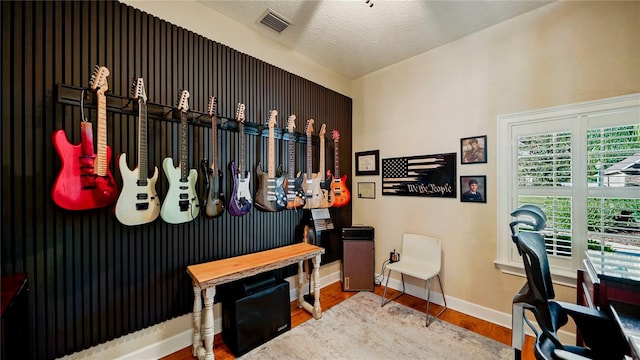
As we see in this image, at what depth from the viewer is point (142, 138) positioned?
1.69m

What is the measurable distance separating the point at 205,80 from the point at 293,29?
103cm

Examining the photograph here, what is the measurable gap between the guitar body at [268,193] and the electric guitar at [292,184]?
131 millimetres

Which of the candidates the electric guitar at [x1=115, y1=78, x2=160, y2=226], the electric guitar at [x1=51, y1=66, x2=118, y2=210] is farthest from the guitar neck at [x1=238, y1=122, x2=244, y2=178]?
the electric guitar at [x1=51, y1=66, x2=118, y2=210]

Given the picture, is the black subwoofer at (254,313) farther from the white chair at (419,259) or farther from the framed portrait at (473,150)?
the framed portrait at (473,150)

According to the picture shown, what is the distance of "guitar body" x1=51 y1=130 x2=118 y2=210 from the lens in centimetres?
140

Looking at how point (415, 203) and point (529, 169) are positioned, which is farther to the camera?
point (415, 203)

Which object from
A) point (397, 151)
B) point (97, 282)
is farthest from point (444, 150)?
point (97, 282)

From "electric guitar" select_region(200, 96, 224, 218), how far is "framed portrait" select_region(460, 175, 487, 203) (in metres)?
2.40

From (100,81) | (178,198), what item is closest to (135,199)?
(178,198)

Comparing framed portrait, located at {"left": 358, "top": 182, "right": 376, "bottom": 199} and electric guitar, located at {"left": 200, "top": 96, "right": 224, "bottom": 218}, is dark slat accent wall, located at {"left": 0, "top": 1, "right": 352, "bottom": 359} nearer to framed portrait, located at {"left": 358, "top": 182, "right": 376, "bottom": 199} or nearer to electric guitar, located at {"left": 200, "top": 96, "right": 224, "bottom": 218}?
electric guitar, located at {"left": 200, "top": 96, "right": 224, "bottom": 218}

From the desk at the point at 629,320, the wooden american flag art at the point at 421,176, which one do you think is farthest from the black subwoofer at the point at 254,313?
the desk at the point at 629,320

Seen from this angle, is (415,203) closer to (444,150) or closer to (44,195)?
(444,150)

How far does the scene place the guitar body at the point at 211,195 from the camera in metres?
1.97

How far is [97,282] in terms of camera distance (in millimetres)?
1593
